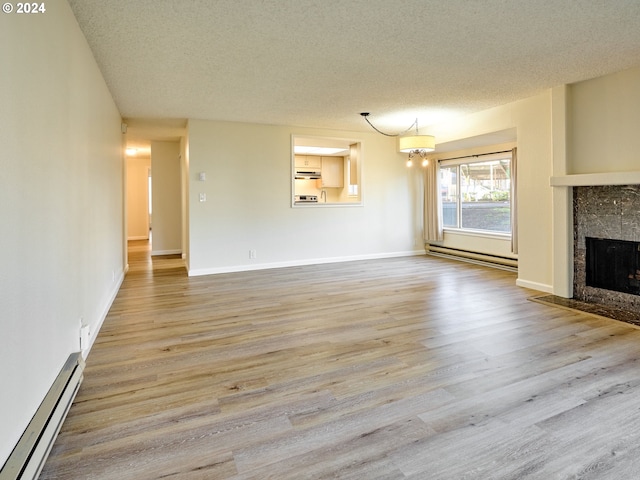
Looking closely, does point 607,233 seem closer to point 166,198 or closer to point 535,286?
point 535,286

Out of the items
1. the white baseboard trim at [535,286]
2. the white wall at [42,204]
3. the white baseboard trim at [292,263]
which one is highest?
the white wall at [42,204]

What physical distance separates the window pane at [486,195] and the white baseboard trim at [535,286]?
1791mm

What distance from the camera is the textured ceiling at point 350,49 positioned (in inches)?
99.6

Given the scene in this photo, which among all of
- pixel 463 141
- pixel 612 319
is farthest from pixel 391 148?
pixel 612 319

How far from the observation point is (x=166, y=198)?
8438 millimetres

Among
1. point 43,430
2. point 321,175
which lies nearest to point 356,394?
point 43,430

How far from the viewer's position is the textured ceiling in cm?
253

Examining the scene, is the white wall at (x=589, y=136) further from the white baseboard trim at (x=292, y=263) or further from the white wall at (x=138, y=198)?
the white wall at (x=138, y=198)

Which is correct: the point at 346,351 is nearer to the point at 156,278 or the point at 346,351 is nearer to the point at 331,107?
the point at 331,107

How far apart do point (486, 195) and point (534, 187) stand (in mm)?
2307

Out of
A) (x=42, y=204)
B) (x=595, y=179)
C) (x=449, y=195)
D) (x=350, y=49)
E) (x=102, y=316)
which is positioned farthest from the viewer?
(x=449, y=195)

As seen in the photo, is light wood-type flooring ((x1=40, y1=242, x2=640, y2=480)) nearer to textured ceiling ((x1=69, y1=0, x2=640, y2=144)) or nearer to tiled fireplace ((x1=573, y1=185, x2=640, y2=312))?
tiled fireplace ((x1=573, y1=185, x2=640, y2=312))

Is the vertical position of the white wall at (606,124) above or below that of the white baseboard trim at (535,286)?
above

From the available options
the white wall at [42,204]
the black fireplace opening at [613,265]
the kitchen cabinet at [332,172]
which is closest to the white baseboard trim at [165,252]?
the kitchen cabinet at [332,172]
